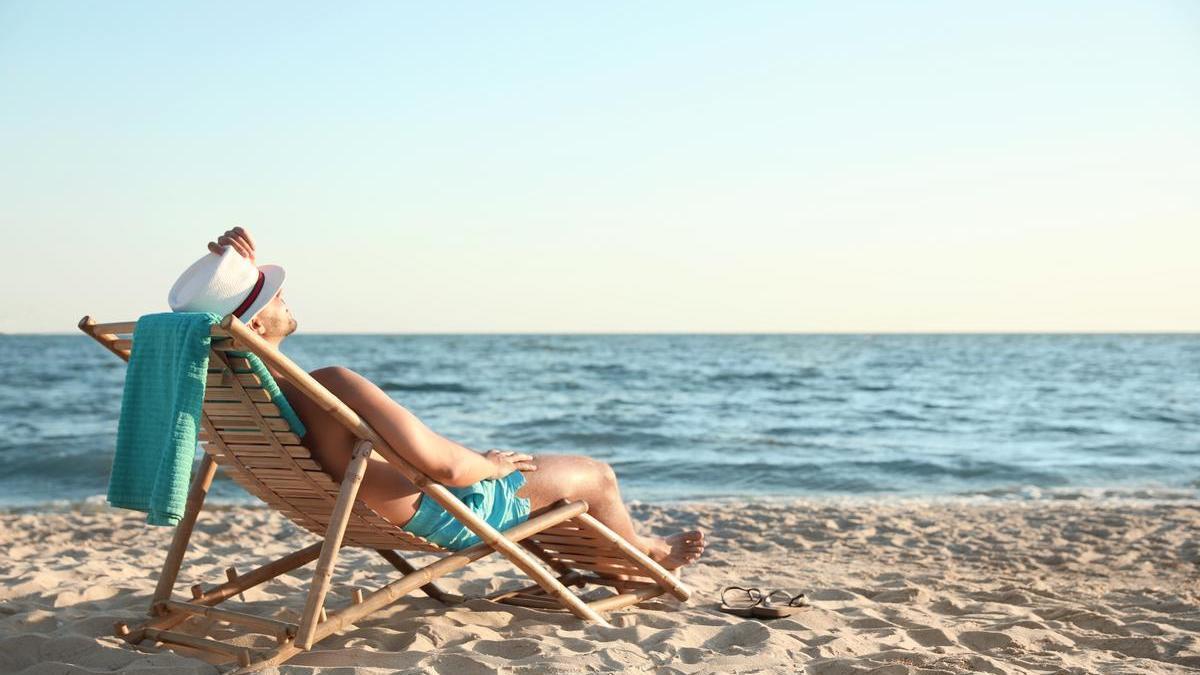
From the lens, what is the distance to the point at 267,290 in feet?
9.99

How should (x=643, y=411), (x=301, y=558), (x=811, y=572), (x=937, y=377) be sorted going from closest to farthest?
(x=301, y=558)
(x=811, y=572)
(x=643, y=411)
(x=937, y=377)

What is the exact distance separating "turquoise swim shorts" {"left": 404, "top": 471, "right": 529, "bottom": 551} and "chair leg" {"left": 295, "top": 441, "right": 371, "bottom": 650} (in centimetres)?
35

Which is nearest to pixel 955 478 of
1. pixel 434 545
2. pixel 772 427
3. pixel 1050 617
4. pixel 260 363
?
pixel 772 427

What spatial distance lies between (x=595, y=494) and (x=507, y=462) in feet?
1.94

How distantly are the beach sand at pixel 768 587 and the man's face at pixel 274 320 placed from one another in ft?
3.20

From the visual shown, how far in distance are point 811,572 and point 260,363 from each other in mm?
3444

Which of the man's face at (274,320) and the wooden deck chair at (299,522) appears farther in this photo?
the man's face at (274,320)

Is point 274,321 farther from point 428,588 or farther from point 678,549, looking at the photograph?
point 678,549

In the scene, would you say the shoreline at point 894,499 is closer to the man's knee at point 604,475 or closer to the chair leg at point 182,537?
the man's knee at point 604,475

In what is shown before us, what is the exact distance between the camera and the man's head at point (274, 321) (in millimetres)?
3131

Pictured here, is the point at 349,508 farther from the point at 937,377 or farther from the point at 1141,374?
the point at 1141,374

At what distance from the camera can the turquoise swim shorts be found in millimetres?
3357

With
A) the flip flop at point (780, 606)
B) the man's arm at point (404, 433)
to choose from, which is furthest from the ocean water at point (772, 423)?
the man's arm at point (404, 433)

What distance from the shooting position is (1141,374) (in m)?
28.1
